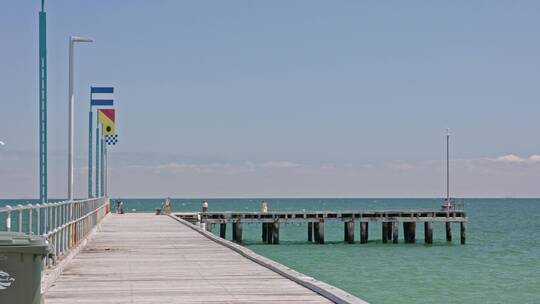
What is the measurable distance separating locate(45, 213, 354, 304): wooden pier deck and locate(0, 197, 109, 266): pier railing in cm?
47

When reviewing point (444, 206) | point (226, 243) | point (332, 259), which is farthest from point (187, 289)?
point (444, 206)

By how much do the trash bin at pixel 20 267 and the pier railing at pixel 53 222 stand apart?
84.2 inches

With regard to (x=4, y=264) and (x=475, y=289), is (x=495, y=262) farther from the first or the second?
(x=4, y=264)

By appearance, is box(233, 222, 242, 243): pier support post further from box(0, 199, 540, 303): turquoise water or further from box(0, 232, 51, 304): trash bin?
box(0, 232, 51, 304): trash bin

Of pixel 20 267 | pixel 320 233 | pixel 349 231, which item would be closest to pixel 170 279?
pixel 20 267

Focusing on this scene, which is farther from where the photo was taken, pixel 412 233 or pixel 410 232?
pixel 410 232

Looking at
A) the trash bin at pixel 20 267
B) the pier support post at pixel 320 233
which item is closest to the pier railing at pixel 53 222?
the trash bin at pixel 20 267

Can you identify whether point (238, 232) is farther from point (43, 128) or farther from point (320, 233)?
point (43, 128)

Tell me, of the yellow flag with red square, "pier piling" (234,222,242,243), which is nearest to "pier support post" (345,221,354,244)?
"pier piling" (234,222,242,243)

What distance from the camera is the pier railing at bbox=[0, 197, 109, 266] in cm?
1287

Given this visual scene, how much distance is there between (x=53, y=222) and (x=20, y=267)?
8.50 m

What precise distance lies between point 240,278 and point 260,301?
3.31 metres

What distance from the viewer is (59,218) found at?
62.0ft

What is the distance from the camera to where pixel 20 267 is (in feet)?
30.9
